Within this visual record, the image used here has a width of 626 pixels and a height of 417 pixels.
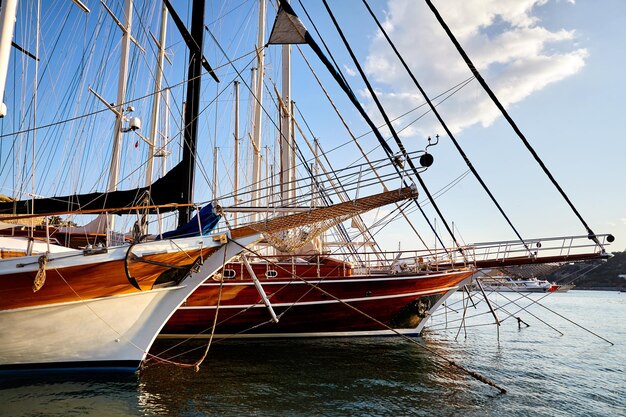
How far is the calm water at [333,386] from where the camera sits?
7285 millimetres

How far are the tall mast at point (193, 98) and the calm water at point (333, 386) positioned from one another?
473 cm

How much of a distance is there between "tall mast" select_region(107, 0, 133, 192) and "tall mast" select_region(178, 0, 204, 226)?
423 centimetres

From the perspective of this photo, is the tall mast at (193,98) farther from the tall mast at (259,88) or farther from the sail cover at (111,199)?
the tall mast at (259,88)

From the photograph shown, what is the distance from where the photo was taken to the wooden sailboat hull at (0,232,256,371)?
27.6 ft

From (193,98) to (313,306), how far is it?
824 cm

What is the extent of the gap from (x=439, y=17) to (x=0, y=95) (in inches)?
368

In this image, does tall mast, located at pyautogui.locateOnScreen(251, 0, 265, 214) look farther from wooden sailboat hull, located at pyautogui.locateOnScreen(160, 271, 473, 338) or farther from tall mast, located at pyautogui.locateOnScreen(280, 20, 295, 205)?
wooden sailboat hull, located at pyautogui.locateOnScreen(160, 271, 473, 338)

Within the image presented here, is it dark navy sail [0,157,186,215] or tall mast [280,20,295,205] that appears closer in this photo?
dark navy sail [0,157,186,215]

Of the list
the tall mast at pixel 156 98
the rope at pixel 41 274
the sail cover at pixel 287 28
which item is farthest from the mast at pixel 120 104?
the sail cover at pixel 287 28

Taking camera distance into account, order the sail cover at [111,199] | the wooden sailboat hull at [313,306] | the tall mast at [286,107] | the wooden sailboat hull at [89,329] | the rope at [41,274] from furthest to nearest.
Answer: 1. the tall mast at [286,107]
2. the wooden sailboat hull at [313,306]
3. the sail cover at [111,199]
4. the wooden sailboat hull at [89,329]
5. the rope at [41,274]

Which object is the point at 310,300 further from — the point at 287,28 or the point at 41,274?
the point at 287,28

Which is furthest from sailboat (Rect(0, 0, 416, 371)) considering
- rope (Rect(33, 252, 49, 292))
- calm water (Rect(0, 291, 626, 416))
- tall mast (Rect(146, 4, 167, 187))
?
tall mast (Rect(146, 4, 167, 187))

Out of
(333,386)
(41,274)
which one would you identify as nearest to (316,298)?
(333,386)

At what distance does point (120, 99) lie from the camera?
49.6 ft
